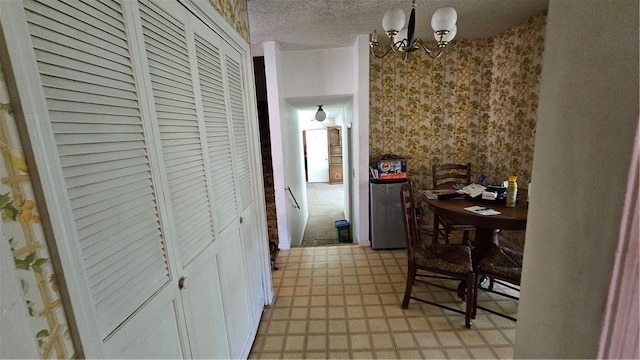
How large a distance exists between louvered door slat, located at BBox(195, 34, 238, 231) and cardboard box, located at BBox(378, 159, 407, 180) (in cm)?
203

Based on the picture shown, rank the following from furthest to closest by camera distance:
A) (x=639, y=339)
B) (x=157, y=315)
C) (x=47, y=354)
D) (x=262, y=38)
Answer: (x=262, y=38), (x=157, y=315), (x=47, y=354), (x=639, y=339)

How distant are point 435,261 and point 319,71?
2527 millimetres

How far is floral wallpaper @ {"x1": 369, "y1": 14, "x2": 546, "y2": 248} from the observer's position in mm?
3033

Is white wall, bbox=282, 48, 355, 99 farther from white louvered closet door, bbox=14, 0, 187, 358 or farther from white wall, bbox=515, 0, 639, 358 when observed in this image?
white wall, bbox=515, 0, 639, 358

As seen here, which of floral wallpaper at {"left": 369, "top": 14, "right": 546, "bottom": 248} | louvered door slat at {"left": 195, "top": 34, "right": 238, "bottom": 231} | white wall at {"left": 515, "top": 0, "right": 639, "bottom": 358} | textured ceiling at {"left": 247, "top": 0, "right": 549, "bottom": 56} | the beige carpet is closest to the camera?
white wall at {"left": 515, "top": 0, "right": 639, "bottom": 358}

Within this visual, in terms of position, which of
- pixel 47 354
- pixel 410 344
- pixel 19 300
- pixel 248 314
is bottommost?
pixel 410 344

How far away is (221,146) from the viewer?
1.39m

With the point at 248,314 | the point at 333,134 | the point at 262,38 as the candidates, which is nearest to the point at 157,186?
the point at 248,314

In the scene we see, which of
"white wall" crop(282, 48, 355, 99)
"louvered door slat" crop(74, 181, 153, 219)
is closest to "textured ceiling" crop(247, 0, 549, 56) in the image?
"white wall" crop(282, 48, 355, 99)

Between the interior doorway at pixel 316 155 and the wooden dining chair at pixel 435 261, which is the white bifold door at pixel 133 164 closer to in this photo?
the wooden dining chair at pixel 435 261

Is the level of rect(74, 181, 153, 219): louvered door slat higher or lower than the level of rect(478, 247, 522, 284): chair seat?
higher

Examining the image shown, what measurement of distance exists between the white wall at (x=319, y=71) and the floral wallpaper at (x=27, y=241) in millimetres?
2909

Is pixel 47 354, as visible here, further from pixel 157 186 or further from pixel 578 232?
pixel 578 232

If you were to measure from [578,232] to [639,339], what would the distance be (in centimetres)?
16
